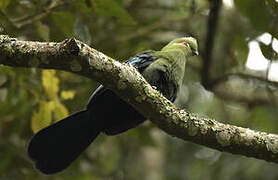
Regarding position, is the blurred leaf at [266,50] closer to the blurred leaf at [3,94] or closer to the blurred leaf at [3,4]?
the blurred leaf at [3,4]

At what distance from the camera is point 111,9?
3236mm

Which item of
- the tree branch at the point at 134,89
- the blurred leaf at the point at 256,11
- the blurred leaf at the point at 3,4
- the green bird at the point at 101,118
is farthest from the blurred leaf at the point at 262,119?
the blurred leaf at the point at 3,4

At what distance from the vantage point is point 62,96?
11.8 ft

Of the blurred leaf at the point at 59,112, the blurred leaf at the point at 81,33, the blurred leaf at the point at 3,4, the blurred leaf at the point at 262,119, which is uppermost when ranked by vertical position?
the blurred leaf at the point at 3,4

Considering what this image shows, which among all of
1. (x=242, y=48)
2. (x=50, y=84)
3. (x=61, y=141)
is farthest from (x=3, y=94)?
(x=242, y=48)

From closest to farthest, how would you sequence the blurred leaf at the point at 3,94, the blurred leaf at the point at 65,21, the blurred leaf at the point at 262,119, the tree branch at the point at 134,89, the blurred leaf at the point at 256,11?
the tree branch at the point at 134,89, the blurred leaf at the point at 65,21, the blurred leaf at the point at 256,11, the blurred leaf at the point at 3,94, the blurred leaf at the point at 262,119

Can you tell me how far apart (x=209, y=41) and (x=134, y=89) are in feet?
6.70

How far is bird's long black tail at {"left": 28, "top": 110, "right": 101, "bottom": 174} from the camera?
302 cm

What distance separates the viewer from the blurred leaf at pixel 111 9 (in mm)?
3197

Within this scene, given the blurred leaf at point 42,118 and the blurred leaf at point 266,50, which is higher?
the blurred leaf at point 266,50

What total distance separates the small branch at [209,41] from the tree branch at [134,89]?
1509mm

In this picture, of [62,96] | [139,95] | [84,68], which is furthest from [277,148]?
[62,96]

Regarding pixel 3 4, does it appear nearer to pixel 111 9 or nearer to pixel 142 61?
pixel 111 9

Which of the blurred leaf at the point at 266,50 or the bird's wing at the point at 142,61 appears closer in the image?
the bird's wing at the point at 142,61
